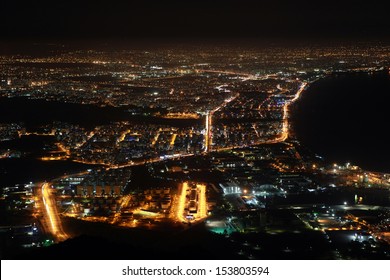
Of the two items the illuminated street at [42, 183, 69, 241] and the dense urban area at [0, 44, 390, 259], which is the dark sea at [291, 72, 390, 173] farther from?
the illuminated street at [42, 183, 69, 241]

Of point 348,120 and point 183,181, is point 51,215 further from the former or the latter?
point 348,120

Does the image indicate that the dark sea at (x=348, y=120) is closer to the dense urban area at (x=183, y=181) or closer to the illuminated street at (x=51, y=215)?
the dense urban area at (x=183, y=181)

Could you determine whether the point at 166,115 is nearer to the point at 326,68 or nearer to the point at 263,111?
the point at 263,111

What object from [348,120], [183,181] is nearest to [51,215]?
[183,181]

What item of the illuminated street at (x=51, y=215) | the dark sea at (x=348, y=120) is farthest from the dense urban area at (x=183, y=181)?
the dark sea at (x=348, y=120)
